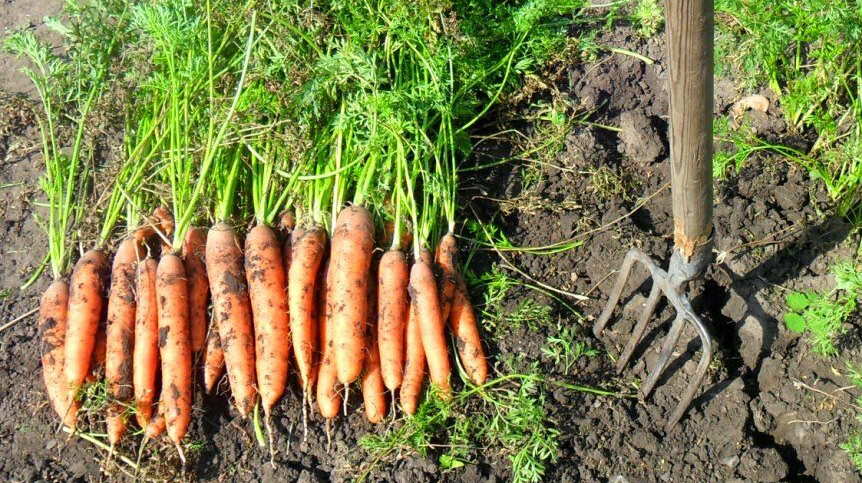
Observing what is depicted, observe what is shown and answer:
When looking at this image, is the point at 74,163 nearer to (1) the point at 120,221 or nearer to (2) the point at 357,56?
(1) the point at 120,221

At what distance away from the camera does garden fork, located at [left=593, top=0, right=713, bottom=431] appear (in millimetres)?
2145

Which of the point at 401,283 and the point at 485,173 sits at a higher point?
the point at 485,173

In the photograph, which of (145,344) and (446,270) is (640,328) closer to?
(446,270)

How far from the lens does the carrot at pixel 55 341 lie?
3.22 m

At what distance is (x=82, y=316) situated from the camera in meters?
3.31

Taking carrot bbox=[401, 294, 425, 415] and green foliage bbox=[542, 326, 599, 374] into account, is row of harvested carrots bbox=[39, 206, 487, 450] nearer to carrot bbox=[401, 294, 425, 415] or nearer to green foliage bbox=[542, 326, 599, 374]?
carrot bbox=[401, 294, 425, 415]

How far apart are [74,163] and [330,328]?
4.82 feet

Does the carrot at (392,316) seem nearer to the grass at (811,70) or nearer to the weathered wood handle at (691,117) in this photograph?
the weathered wood handle at (691,117)

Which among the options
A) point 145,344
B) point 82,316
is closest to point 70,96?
point 82,316

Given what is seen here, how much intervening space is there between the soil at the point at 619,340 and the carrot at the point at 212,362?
7cm

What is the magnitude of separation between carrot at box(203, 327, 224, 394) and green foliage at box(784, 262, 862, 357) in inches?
95.2

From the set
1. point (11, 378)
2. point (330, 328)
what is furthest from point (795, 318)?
point (11, 378)

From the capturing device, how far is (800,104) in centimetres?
363

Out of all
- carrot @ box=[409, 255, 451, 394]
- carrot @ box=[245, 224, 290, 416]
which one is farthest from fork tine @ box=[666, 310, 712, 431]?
carrot @ box=[245, 224, 290, 416]
